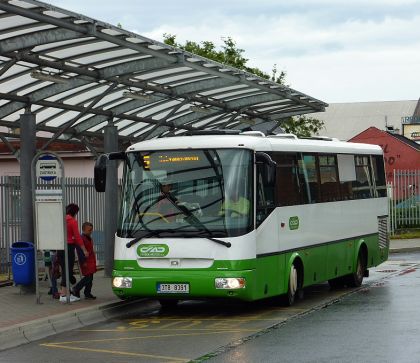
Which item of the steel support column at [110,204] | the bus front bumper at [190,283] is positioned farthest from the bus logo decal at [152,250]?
the steel support column at [110,204]

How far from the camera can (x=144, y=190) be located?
16.0 metres

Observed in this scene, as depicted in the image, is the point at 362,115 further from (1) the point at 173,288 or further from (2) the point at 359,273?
(1) the point at 173,288

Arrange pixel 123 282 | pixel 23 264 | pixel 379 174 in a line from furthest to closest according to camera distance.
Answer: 1. pixel 379 174
2. pixel 23 264
3. pixel 123 282

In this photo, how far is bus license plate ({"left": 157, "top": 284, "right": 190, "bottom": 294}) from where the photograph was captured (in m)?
15.2

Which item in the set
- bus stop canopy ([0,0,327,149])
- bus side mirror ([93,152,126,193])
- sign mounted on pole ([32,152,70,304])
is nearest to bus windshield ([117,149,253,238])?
bus side mirror ([93,152,126,193])

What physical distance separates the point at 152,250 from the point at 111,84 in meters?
4.98

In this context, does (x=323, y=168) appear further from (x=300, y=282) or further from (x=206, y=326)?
(x=206, y=326)

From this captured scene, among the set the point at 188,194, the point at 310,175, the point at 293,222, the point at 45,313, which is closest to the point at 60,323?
the point at 45,313

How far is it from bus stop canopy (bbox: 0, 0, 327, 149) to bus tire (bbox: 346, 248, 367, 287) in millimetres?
3826

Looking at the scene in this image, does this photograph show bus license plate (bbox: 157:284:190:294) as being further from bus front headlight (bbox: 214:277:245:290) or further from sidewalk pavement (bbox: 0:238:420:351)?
sidewalk pavement (bbox: 0:238:420:351)

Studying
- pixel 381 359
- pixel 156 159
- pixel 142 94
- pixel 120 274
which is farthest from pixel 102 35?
pixel 381 359

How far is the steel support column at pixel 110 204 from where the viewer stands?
2114cm

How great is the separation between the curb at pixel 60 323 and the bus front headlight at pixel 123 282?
527 millimetres

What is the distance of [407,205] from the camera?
42.7m
